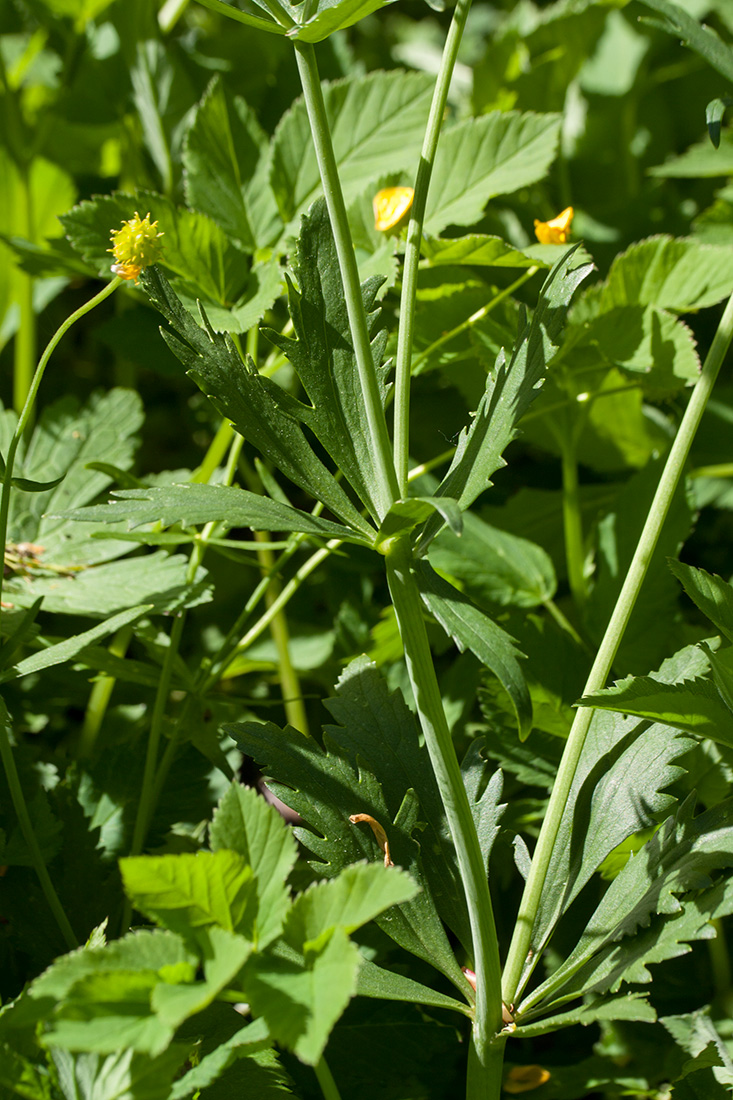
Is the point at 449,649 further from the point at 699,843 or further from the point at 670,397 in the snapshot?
the point at 699,843

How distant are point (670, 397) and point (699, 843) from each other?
48 cm

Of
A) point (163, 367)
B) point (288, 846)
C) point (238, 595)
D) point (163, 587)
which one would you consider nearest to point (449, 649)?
point (238, 595)

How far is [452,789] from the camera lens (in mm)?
581

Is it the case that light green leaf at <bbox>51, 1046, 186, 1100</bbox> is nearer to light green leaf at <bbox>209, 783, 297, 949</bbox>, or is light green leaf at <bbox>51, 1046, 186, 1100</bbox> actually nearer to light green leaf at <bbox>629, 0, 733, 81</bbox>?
light green leaf at <bbox>209, 783, 297, 949</bbox>

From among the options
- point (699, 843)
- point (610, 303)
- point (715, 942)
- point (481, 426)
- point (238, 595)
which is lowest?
point (715, 942)

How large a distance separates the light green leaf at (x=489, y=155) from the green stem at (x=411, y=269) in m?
0.29

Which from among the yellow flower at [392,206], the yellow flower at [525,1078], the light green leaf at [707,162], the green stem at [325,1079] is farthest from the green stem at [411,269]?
the light green leaf at [707,162]

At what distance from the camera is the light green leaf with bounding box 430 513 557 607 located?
3.11 feet

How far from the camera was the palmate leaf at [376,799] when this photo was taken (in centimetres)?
64

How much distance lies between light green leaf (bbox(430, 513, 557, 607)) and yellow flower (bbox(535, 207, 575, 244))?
0.30 metres

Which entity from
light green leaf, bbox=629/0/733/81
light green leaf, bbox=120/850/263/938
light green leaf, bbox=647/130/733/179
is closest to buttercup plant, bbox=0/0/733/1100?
light green leaf, bbox=120/850/263/938

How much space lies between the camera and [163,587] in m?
0.83

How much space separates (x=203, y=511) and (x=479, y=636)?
0.18m

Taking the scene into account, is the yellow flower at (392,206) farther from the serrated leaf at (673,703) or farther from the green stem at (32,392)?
the serrated leaf at (673,703)
